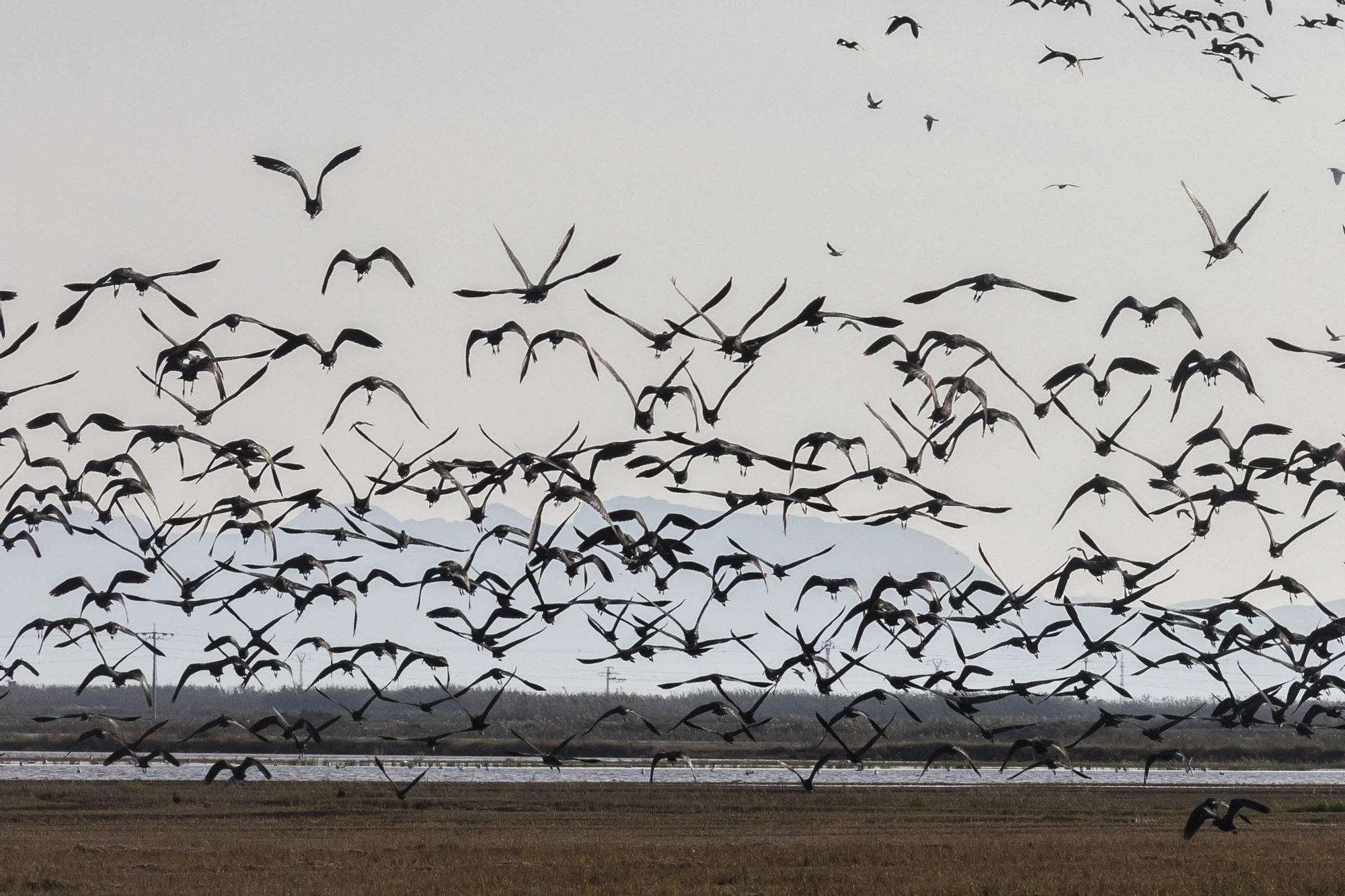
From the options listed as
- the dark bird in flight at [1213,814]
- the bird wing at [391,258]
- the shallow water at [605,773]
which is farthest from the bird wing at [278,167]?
the shallow water at [605,773]

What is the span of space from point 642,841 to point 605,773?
119 ft

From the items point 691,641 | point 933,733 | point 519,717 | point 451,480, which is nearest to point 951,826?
point 691,641

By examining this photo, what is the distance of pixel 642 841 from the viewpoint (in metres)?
43.1

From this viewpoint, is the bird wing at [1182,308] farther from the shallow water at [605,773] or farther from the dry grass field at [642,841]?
the shallow water at [605,773]

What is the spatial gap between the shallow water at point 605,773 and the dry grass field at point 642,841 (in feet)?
22.0

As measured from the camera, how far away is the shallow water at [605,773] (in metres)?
70.4

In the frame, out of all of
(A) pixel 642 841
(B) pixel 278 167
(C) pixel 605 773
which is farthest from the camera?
(C) pixel 605 773

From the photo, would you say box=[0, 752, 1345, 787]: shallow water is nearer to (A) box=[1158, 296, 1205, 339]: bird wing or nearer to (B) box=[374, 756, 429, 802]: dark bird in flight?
(B) box=[374, 756, 429, 802]: dark bird in flight

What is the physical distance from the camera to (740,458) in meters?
21.0

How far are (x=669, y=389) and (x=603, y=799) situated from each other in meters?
38.2

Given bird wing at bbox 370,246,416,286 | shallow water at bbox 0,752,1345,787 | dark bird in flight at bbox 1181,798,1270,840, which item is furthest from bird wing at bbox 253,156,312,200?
shallow water at bbox 0,752,1345,787

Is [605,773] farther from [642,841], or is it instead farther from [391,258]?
[391,258]

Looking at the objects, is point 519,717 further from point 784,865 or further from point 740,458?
point 740,458

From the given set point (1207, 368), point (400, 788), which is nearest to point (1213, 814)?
point (1207, 368)
